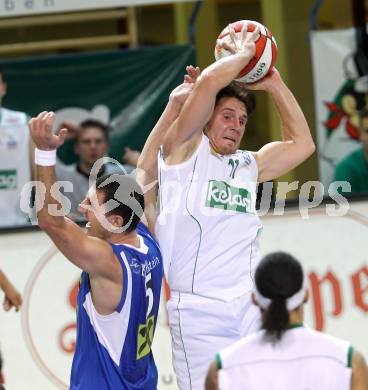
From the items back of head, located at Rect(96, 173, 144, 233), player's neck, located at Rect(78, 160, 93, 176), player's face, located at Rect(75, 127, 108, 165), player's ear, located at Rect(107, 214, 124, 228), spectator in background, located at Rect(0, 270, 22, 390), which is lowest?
spectator in background, located at Rect(0, 270, 22, 390)

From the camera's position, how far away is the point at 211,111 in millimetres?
6531

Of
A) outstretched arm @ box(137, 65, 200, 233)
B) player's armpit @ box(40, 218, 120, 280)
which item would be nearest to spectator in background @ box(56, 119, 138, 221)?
outstretched arm @ box(137, 65, 200, 233)

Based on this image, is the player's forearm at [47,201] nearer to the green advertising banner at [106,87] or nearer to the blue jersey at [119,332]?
the blue jersey at [119,332]

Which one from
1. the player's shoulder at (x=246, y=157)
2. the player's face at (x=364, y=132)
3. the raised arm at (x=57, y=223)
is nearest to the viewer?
the raised arm at (x=57, y=223)

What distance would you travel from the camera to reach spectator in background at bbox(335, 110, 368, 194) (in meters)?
10.1

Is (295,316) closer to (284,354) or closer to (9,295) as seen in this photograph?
(284,354)

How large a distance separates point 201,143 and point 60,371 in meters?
2.87

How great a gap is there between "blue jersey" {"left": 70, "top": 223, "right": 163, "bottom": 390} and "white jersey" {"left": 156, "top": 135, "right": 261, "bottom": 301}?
0.36 metres

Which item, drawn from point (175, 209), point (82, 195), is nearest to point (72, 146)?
point (82, 195)

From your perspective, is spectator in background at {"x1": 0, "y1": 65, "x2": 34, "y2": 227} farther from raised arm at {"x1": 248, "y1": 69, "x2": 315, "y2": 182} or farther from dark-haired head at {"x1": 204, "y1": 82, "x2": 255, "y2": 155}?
dark-haired head at {"x1": 204, "y1": 82, "x2": 255, "y2": 155}

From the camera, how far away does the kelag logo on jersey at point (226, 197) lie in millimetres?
6695

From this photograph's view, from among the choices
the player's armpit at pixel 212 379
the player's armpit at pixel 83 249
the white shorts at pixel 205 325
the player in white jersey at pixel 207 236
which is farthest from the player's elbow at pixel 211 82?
the player's armpit at pixel 212 379

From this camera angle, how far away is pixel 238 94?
22.5 ft

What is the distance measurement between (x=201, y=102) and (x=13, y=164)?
157 inches
